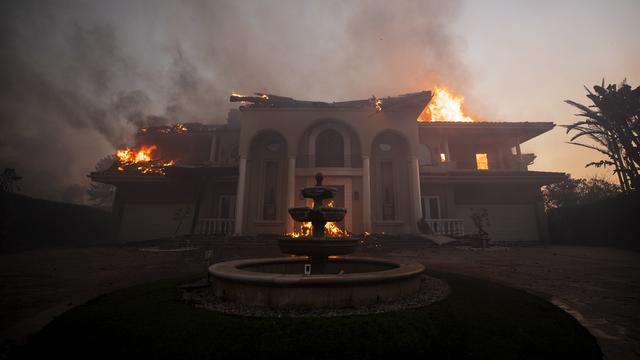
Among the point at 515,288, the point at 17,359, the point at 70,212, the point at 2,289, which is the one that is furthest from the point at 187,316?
the point at 70,212

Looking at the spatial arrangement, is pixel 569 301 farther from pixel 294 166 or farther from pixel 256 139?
pixel 256 139

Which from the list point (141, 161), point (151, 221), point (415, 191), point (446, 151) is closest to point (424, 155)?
A: point (446, 151)

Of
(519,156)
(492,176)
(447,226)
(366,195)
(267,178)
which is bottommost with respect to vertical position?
(447,226)

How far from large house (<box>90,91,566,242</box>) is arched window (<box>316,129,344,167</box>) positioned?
0.07 metres

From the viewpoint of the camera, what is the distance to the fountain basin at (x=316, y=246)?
235 inches

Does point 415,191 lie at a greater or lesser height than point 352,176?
lesser

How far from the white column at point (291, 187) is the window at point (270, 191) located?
1192 mm

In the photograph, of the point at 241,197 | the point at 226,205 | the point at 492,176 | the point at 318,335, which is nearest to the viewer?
the point at 318,335

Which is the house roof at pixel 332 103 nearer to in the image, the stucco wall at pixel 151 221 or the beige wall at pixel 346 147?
the beige wall at pixel 346 147

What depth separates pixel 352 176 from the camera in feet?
59.2

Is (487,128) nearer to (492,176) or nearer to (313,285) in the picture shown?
(492,176)

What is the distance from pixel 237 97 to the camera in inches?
743

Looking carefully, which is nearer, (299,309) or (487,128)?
(299,309)

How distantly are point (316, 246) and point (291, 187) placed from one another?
11.6 meters
